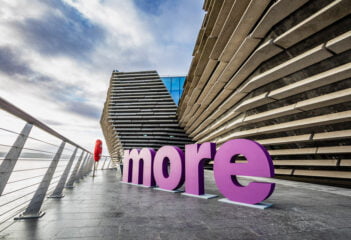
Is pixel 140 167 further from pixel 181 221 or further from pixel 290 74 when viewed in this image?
pixel 290 74

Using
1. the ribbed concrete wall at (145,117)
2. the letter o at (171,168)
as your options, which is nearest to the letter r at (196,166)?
the letter o at (171,168)

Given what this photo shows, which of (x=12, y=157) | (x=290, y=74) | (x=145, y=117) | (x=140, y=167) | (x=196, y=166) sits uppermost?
(x=145, y=117)

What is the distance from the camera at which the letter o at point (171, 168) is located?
6.60 metres

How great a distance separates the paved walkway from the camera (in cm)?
291

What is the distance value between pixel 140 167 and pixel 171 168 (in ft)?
6.74

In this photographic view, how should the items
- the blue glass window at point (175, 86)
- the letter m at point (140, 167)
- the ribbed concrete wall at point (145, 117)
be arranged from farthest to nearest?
the blue glass window at point (175, 86) < the ribbed concrete wall at point (145, 117) < the letter m at point (140, 167)

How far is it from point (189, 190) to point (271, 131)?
4.24 m

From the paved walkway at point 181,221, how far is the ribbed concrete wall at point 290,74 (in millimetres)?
2553

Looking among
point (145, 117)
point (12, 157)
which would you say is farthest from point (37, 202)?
point (145, 117)

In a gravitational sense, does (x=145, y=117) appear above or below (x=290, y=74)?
above

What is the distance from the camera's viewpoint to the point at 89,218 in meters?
3.66

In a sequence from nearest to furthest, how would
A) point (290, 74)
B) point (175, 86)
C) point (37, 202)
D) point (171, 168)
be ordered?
point (37, 202)
point (290, 74)
point (171, 168)
point (175, 86)

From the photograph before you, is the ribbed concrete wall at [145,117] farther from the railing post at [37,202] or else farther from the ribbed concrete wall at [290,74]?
the railing post at [37,202]

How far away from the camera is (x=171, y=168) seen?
686cm
